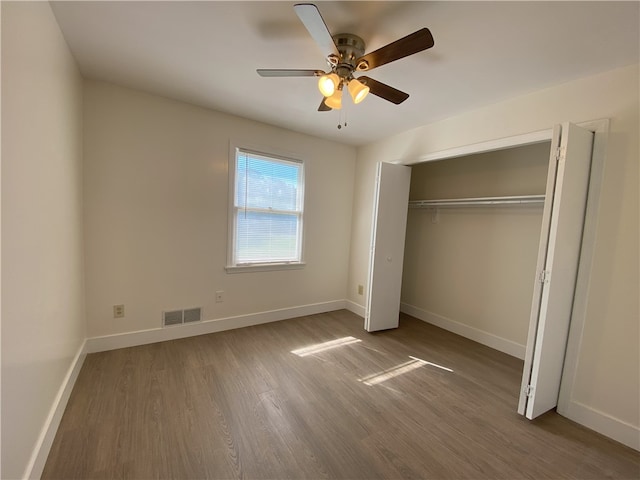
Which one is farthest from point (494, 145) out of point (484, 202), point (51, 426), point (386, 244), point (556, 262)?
point (51, 426)

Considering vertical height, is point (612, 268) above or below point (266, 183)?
below

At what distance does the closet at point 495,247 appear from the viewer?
6.14 ft

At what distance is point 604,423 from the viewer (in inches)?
72.7

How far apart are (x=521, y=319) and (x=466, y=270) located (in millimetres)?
774

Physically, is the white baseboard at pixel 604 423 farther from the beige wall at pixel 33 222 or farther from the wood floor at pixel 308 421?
the beige wall at pixel 33 222

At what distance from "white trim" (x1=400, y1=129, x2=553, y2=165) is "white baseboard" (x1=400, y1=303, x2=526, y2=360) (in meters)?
2.09

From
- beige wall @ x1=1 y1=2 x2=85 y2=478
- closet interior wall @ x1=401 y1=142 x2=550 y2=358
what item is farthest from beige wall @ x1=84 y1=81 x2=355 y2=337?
closet interior wall @ x1=401 y1=142 x2=550 y2=358

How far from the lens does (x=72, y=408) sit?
1.82 meters

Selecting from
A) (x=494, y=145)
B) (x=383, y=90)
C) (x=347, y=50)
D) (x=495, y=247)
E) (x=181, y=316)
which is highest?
(x=347, y=50)

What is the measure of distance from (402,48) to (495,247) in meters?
2.61

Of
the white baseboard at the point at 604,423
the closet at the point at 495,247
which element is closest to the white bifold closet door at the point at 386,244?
the closet at the point at 495,247

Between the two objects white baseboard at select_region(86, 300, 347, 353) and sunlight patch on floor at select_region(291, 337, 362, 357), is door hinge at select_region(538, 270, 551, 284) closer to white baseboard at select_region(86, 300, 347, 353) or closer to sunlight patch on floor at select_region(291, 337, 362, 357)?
sunlight patch on floor at select_region(291, 337, 362, 357)

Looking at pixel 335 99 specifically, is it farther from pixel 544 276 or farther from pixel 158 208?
pixel 158 208

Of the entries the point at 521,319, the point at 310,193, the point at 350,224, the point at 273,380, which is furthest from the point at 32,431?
the point at 521,319
